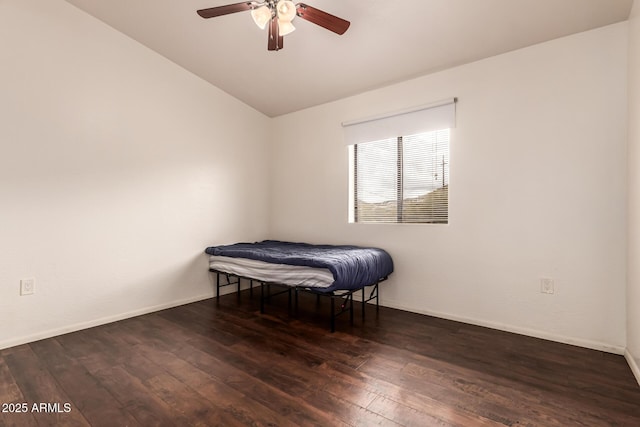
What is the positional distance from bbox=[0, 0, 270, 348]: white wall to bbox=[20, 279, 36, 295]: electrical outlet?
1.5 inches

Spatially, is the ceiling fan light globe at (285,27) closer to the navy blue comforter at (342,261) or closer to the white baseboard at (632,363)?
the navy blue comforter at (342,261)

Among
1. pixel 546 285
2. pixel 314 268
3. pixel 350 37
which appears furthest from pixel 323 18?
pixel 546 285

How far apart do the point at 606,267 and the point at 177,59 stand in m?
4.29

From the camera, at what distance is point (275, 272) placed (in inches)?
122

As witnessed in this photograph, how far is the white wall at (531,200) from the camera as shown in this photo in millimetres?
2326

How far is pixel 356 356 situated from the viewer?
2.29 m

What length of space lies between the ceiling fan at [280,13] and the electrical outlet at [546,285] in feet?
7.96

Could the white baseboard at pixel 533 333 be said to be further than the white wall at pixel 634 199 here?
Yes

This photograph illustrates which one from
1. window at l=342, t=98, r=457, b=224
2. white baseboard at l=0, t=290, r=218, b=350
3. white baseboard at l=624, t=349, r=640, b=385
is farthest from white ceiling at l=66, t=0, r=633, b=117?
white baseboard at l=0, t=290, r=218, b=350

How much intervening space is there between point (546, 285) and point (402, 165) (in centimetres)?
167

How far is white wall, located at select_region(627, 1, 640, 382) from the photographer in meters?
1.93

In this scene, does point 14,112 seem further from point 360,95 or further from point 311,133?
point 360,95

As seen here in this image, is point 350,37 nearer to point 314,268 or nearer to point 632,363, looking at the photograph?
point 314,268

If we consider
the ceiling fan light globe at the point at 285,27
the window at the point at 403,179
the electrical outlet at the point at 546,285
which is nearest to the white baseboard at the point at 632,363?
the electrical outlet at the point at 546,285
